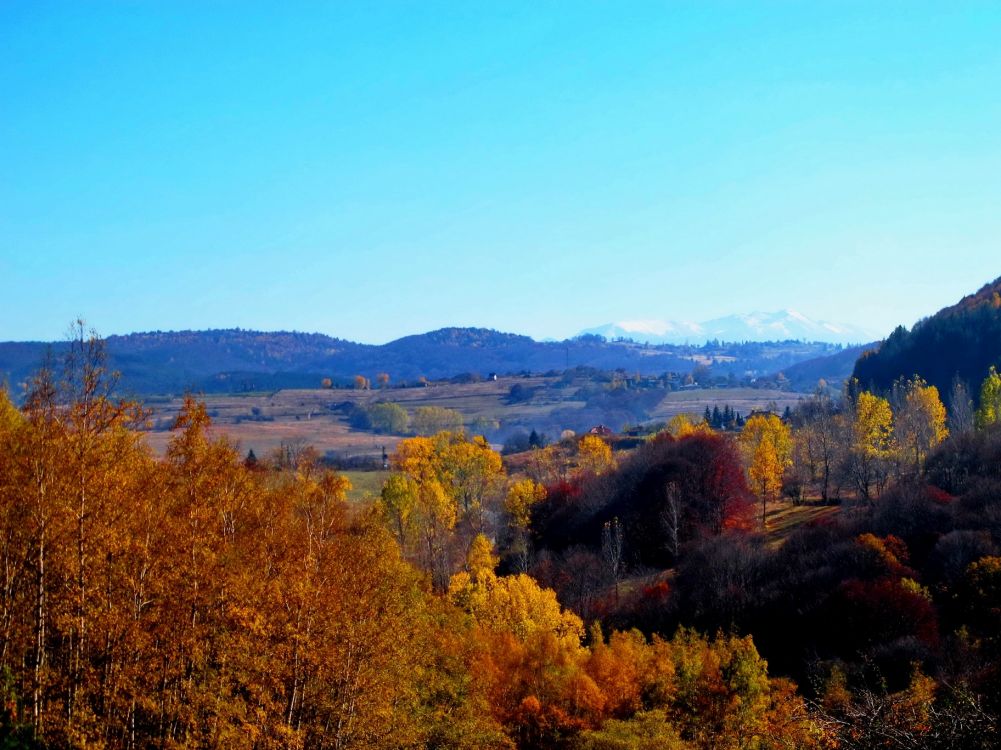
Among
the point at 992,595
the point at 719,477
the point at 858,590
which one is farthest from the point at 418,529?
the point at 992,595

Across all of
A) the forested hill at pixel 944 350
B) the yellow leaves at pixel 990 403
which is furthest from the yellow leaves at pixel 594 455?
the forested hill at pixel 944 350

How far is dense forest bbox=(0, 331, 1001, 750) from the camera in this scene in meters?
19.0

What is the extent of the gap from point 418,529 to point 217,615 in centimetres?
5187

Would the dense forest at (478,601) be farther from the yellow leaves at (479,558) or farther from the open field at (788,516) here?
the open field at (788,516)

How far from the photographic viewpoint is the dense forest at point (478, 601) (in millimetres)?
19016

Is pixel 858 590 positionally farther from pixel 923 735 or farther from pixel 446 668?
pixel 923 735

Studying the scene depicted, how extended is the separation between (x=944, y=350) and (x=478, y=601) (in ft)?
444

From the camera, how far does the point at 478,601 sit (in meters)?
48.5

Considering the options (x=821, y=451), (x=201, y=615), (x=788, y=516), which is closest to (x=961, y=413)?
(x=821, y=451)

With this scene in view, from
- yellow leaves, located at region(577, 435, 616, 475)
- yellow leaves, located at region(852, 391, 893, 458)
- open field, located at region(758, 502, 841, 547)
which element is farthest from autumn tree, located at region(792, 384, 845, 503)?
yellow leaves, located at region(577, 435, 616, 475)

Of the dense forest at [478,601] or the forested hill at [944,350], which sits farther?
the forested hill at [944,350]

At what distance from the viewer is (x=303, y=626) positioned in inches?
917

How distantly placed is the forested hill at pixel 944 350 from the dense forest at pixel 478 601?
7774cm

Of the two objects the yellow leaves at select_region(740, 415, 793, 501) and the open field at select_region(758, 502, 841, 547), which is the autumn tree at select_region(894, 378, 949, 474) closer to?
the yellow leaves at select_region(740, 415, 793, 501)
